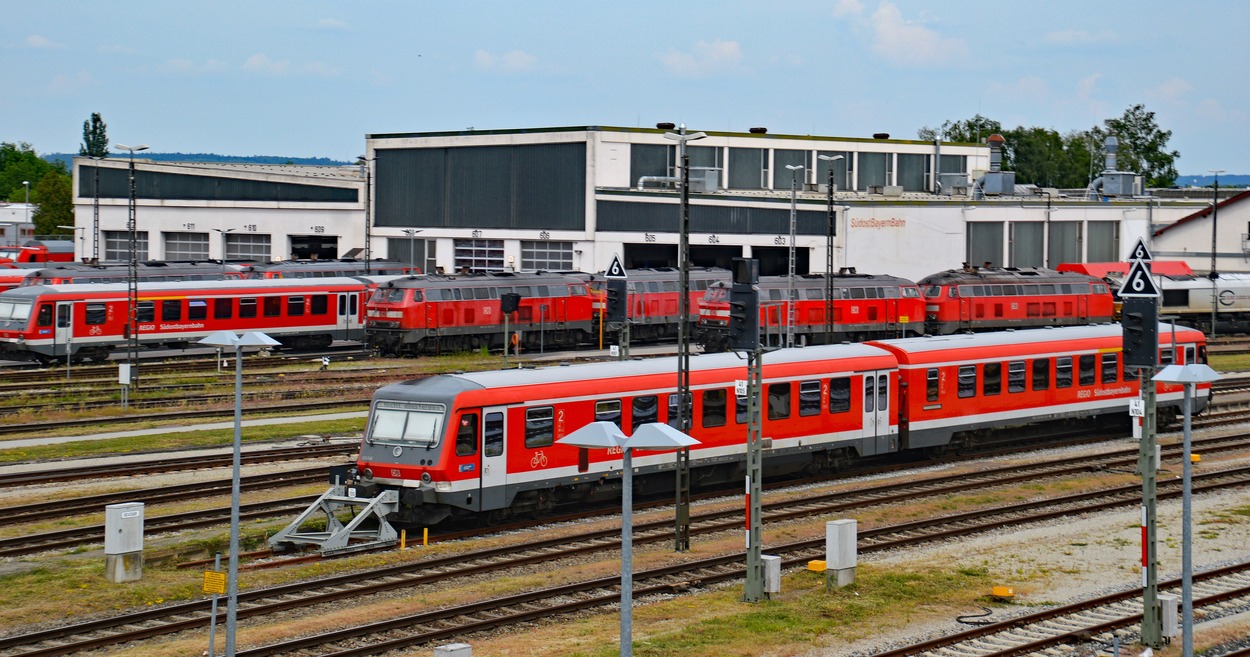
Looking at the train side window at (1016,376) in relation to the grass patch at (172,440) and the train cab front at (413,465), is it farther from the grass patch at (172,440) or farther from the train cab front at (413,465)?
the grass patch at (172,440)

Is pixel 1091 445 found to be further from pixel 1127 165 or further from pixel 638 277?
pixel 1127 165

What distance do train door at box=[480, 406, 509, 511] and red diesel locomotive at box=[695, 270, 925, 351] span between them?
1145 inches

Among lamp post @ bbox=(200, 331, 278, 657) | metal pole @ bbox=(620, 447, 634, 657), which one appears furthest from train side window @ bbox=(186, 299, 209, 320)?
metal pole @ bbox=(620, 447, 634, 657)

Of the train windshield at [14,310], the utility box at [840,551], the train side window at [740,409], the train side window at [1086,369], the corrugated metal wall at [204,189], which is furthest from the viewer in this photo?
the corrugated metal wall at [204,189]

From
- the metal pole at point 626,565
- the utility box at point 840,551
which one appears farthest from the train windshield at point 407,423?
the metal pole at point 626,565

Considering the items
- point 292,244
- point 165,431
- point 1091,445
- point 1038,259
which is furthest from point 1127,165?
point 165,431

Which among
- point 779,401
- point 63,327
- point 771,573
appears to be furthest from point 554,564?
point 63,327

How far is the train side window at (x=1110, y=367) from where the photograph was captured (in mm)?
38750

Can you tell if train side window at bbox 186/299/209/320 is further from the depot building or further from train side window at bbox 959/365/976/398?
train side window at bbox 959/365/976/398

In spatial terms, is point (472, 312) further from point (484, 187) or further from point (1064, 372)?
point (484, 187)

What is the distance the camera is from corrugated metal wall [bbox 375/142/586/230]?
84000 millimetres

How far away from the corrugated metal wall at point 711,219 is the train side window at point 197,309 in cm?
3055

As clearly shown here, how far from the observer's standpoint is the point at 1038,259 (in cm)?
8831

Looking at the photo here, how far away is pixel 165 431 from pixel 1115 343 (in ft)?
87.9
